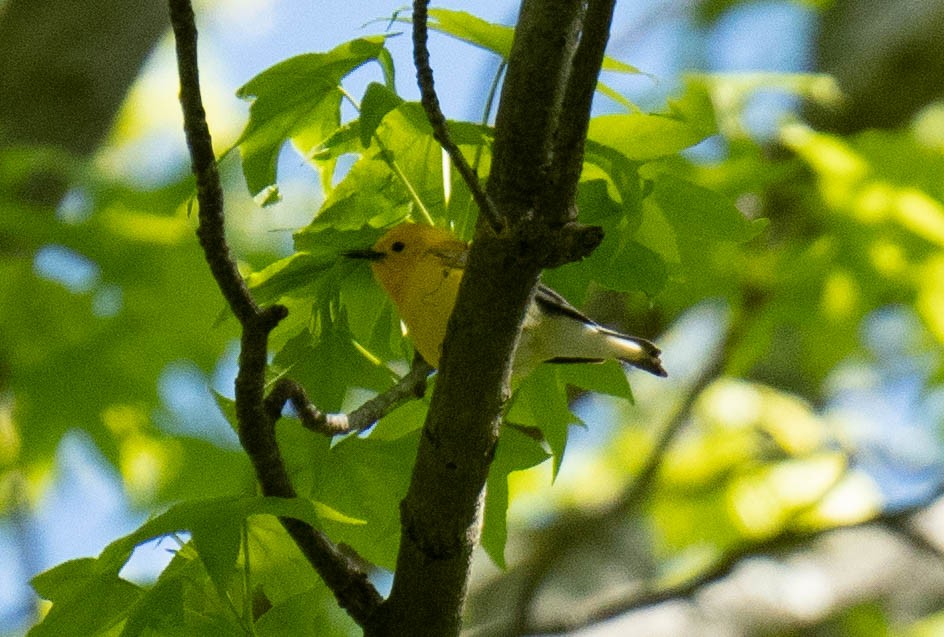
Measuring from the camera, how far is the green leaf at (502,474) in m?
1.70

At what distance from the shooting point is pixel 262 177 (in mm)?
1658

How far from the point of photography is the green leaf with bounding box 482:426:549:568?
5.58 ft

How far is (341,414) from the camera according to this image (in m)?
1.54

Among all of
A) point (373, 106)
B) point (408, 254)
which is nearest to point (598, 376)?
point (408, 254)

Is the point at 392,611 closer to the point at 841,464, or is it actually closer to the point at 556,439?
the point at 556,439

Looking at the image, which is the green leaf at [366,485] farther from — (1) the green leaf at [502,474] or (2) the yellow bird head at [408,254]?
(2) the yellow bird head at [408,254]

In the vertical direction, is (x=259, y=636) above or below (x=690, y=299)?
below

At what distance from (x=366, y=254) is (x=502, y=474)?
397mm

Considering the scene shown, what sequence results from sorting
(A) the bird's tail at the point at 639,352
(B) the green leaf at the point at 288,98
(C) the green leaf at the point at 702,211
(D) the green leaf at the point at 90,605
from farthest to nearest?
(A) the bird's tail at the point at 639,352, (C) the green leaf at the point at 702,211, (B) the green leaf at the point at 288,98, (D) the green leaf at the point at 90,605

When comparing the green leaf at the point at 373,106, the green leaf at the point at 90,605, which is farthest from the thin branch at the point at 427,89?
the green leaf at the point at 90,605

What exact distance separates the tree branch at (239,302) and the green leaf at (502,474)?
303mm

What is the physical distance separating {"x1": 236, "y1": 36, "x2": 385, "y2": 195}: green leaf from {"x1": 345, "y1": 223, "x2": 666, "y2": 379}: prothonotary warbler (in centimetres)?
21

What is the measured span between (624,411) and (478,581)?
275 cm

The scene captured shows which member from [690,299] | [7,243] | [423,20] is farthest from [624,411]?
[423,20]
